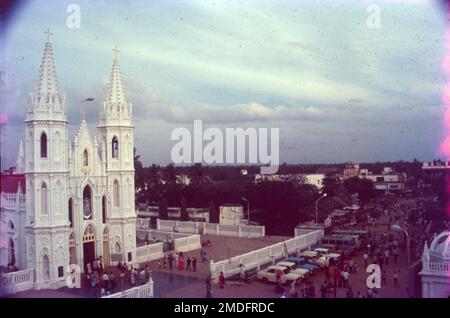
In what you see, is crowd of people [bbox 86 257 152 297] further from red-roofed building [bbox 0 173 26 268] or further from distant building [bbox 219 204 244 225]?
distant building [bbox 219 204 244 225]

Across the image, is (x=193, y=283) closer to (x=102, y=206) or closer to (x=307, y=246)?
(x=102, y=206)

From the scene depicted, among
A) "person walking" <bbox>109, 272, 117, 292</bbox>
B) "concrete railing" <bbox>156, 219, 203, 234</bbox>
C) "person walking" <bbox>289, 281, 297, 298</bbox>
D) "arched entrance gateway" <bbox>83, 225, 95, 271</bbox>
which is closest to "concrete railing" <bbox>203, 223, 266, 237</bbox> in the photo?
"concrete railing" <bbox>156, 219, 203, 234</bbox>

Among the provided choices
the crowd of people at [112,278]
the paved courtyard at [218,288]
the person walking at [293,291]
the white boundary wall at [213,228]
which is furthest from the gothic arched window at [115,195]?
the person walking at [293,291]

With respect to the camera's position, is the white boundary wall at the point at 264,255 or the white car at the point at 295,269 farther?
the white boundary wall at the point at 264,255

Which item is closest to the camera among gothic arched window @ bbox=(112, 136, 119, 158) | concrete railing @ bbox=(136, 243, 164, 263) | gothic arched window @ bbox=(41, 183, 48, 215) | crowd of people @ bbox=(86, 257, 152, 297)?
crowd of people @ bbox=(86, 257, 152, 297)

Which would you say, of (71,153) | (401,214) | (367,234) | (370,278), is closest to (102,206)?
(71,153)

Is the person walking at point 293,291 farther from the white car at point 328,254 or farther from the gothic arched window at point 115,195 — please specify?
the gothic arched window at point 115,195
